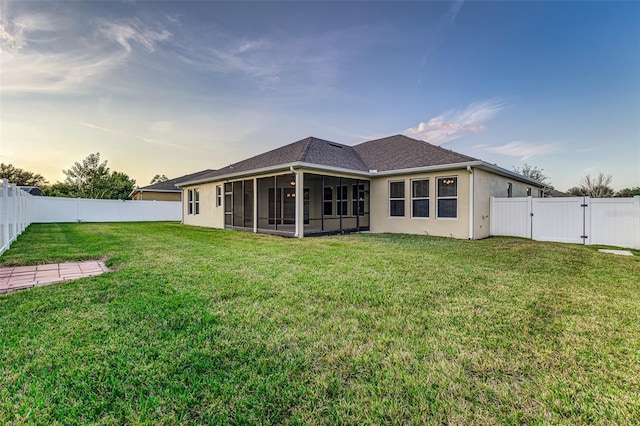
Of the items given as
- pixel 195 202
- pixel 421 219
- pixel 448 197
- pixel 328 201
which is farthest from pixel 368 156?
pixel 195 202

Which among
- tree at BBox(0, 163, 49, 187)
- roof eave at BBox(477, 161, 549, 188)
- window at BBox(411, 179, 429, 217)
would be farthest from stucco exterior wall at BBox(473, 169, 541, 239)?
tree at BBox(0, 163, 49, 187)

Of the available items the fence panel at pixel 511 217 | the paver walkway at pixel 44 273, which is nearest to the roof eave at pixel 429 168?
the fence panel at pixel 511 217

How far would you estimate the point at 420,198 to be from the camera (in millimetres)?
11102

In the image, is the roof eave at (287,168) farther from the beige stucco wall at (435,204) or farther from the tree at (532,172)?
the tree at (532,172)

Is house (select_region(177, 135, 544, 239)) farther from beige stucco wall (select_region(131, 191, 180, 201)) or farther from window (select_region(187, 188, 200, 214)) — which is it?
beige stucco wall (select_region(131, 191, 180, 201))

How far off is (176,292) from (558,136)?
19.7 meters

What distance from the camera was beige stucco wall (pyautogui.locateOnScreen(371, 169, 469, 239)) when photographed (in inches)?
391

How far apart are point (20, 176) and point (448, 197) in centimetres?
4647

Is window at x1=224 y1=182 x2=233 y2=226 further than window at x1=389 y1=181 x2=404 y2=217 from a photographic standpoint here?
Yes

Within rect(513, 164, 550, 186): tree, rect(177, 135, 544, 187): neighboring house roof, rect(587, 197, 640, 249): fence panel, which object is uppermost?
rect(513, 164, 550, 186): tree

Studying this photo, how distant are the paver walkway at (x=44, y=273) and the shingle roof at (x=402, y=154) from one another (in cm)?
988

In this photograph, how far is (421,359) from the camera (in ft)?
7.25

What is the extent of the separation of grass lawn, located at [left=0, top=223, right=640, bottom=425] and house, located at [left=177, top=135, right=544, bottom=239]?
5735 mm

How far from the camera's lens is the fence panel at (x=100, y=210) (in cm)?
1781
